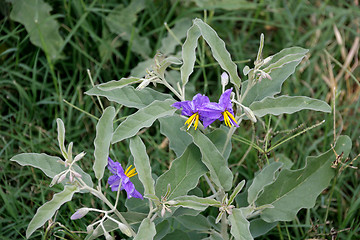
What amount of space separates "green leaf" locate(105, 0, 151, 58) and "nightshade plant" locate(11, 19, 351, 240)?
4.00 ft

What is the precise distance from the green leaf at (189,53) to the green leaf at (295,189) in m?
0.63

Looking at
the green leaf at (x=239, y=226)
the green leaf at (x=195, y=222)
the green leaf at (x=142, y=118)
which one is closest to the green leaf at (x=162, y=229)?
the green leaf at (x=195, y=222)

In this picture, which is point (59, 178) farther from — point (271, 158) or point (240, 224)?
point (271, 158)

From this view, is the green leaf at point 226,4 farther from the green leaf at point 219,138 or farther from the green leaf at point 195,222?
the green leaf at point 195,222

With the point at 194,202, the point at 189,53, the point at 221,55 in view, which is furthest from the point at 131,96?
the point at 194,202

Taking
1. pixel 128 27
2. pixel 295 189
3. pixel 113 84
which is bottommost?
pixel 295 189

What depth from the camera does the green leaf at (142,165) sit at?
195 centimetres

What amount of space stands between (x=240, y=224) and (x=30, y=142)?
147 cm

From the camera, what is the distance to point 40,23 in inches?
127

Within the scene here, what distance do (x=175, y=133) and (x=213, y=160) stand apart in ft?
1.00

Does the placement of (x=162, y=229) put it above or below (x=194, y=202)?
below

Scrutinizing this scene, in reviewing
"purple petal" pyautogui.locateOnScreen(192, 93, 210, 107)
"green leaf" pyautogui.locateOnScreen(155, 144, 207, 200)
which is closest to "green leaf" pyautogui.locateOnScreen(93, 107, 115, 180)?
"green leaf" pyautogui.locateOnScreen(155, 144, 207, 200)

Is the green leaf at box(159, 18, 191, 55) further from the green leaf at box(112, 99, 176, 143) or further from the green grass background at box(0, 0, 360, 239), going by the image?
the green leaf at box(112, 99, 176, 143)

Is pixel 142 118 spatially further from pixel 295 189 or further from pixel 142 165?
pixel 295 189
